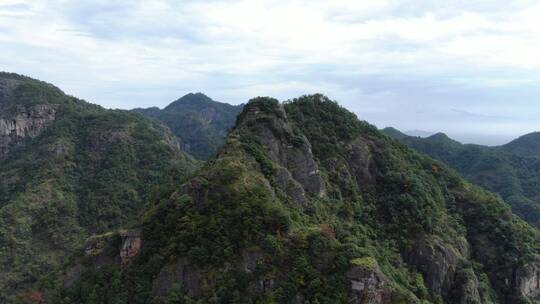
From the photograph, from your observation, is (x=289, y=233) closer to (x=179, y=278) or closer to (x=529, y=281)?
(x=179, y=278)

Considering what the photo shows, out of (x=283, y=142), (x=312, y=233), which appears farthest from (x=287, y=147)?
(x=312, y=233)

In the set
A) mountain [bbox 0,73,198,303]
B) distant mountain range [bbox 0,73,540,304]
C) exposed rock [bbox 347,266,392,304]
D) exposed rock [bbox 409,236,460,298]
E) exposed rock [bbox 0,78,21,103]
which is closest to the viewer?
exposed rock [bbox 347,266,392,304]

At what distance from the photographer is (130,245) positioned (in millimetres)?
38594

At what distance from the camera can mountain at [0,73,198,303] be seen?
79.4 meters

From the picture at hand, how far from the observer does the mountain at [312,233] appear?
109ft

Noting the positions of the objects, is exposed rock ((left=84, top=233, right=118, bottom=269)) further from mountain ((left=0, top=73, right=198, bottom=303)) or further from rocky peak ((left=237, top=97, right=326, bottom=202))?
mountain ((left=0, top=73, right=198, bottom=303))

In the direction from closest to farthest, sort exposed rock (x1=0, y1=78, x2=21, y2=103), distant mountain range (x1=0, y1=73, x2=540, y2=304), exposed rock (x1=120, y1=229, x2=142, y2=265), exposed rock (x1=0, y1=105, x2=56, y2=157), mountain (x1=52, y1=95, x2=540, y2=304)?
mountain (x1=52, y1=95, x2=540, y2=304) < distant mountain range (x1=0, y1=73, x2=540, y2=304) < exposed rock (x1=120, y1=229, x2=142, y2=265) < exposed rock (x1=0, y1=105, x2=56, y2=157) < exposed rock (x1=0, y1=78, x2=21, y2=103)

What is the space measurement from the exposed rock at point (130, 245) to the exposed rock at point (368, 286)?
59.2ft

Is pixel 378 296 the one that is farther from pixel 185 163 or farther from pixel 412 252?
pixel 185 163

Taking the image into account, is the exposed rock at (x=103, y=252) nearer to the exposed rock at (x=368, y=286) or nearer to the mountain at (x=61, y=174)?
the exposed rock at (x=368, y=286)

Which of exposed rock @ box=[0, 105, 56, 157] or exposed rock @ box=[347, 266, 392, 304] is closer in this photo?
exposed rock @ box=[347, 266, 392, 304]

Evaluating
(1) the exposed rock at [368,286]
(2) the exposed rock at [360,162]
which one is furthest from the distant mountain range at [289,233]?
(2) the exposed rock at [360,162]

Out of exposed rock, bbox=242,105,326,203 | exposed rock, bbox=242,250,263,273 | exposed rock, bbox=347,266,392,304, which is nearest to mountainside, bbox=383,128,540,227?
exposed rock, bbox=242,105,326,203

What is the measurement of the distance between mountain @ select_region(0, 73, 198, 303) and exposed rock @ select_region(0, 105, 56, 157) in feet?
0.77
